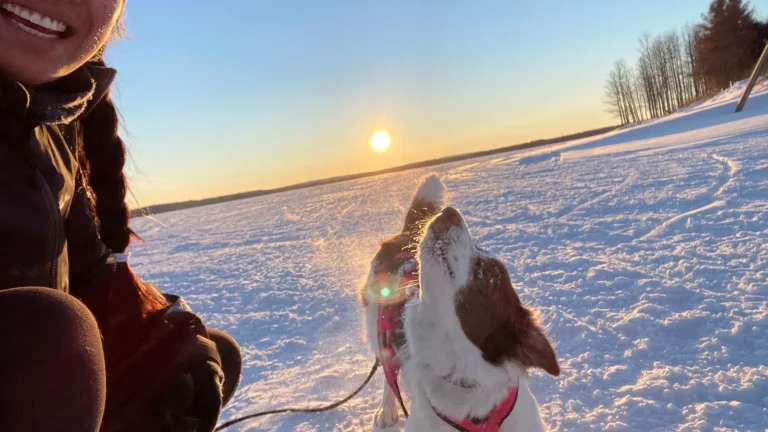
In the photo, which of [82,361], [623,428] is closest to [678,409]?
[623,428]

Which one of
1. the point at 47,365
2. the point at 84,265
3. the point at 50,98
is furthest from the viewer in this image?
the point at 84,265

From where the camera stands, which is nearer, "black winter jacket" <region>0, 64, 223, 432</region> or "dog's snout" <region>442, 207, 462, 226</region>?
"black winter jacket" <region>0, 64, 223, 432</region>

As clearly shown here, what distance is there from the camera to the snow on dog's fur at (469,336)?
229cm

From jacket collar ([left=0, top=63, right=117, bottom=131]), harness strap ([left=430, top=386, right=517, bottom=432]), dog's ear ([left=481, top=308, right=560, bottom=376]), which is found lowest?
harness strap ([left=430, top=386, right=517, bottom=432])

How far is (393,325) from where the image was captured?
117 inches

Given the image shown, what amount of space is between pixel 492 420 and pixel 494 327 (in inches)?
17.5

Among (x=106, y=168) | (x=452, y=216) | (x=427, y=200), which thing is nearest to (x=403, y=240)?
(x=427, y=200)

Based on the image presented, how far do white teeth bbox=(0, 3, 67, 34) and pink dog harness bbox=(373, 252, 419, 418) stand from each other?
2.00 meters

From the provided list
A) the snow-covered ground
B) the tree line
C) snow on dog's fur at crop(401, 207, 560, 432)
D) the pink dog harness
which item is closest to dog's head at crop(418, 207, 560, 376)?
snow on dog's fur at crop(401, 207, 560, 432)

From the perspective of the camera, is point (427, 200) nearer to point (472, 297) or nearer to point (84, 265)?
point (472, 297)

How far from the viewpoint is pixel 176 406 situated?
1.48m

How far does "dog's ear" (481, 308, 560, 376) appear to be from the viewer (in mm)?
2293

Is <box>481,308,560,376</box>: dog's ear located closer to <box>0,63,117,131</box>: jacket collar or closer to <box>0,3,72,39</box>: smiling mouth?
<box>0,63,117,131</box>: jacket collar

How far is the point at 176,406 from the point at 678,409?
277cm
